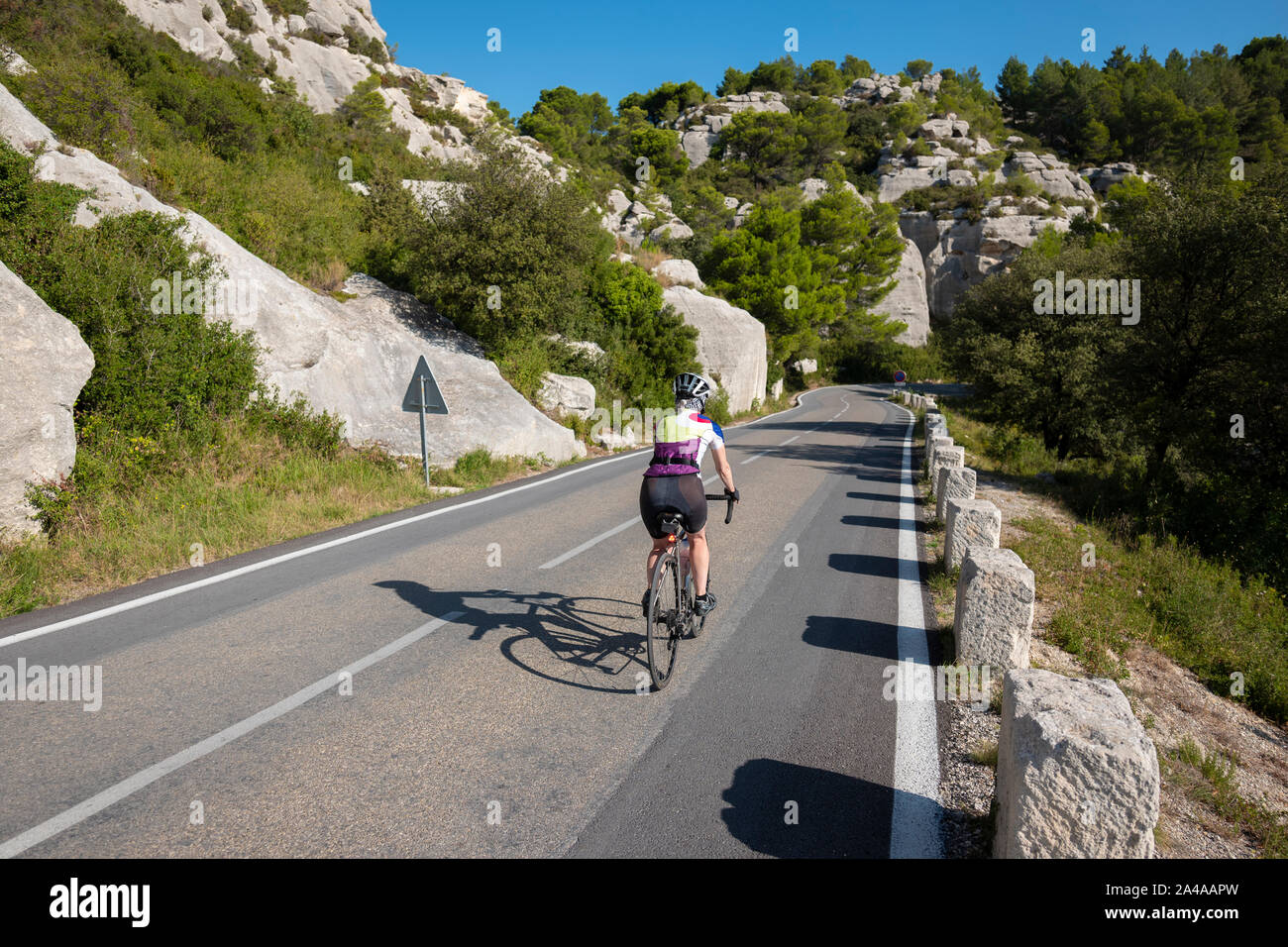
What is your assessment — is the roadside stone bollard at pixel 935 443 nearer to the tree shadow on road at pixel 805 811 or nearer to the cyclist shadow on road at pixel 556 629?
the cyclist shadow on road at pixel 556 629

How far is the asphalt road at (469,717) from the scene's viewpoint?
3.05 metres

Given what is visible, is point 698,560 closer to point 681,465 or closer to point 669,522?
point 669,522

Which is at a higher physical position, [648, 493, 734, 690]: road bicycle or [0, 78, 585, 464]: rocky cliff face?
[0, 78, 585, 464]: rocky cliff face

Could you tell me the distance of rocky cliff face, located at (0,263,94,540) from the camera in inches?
280

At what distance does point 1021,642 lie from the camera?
4.73 metres

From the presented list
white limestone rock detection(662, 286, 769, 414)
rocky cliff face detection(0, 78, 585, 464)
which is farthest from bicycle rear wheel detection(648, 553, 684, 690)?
white limestone rock detection(662, 286, 769, 414)

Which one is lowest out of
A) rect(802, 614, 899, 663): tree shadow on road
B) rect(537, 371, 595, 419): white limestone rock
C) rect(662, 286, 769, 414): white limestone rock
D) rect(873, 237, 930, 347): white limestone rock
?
rect(802, 614, 899, 663): tree shadow on road

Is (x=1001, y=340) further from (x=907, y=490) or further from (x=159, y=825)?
(x=159, y=825)

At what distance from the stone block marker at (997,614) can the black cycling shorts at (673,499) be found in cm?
200

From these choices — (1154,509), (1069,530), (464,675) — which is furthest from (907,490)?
(464,675)

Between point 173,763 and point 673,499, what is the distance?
10.5 ft

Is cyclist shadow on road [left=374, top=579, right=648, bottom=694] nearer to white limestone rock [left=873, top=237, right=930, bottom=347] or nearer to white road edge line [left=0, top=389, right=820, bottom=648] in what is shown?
white road edge line [left=0, top=389, right=820, bottom=648]

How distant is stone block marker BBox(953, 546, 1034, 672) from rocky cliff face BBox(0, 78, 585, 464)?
1044cm
